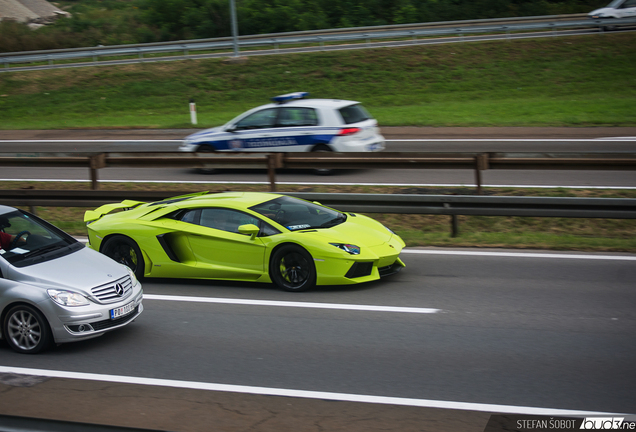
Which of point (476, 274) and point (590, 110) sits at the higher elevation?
point (590, 110)

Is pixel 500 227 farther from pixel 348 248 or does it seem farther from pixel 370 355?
pixel 370 355

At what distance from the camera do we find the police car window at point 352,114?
15.2 meters

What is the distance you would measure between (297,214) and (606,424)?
4915 millimetres

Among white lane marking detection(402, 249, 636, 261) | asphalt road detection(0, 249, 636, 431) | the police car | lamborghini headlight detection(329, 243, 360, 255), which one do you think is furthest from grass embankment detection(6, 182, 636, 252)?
lamborghini headlight detection(329, 243, 360, 255)

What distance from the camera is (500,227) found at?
12.0 m

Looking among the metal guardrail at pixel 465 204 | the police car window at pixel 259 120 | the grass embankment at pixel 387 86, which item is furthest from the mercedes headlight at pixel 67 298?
the grass embankment at pixel 387 86

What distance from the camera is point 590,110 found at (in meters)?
20.2

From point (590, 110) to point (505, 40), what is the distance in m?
7.84

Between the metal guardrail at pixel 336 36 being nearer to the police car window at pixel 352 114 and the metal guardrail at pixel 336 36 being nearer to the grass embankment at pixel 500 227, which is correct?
the police car window at pixel 352 114

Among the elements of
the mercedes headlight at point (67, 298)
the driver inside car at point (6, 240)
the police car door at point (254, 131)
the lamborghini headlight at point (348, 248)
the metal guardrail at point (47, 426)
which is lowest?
the lamborghini headlight at point (348, 248)

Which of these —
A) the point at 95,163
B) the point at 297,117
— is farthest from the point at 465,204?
the point at 95,163

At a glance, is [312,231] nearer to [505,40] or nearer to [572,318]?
[572,318]

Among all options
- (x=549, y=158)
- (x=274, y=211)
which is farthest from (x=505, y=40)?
(x=274, y=211)

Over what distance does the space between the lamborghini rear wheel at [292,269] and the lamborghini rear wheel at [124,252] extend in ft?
6.14
